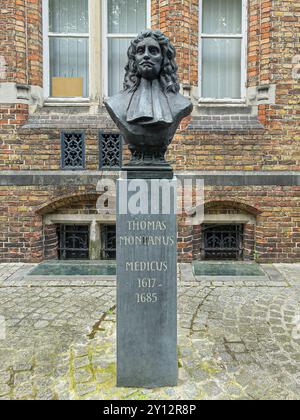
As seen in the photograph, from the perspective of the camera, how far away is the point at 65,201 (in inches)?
223

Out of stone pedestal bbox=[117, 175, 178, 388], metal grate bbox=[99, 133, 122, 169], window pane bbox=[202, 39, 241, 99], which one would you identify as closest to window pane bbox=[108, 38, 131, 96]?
metal grate bbox=[99, 133, 122, 169]

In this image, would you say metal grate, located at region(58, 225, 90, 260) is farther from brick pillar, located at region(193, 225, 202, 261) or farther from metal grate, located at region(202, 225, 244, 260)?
metal grate, located at region(202, 225, 244, 260)

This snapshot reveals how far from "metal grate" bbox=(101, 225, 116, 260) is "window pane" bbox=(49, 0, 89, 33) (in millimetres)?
3406

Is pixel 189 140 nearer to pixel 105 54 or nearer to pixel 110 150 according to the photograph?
pixel 110 150

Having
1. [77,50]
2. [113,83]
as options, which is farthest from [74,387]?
[77,50]

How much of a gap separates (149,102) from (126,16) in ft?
13.9

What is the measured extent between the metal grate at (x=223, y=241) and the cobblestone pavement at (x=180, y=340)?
3.84ft

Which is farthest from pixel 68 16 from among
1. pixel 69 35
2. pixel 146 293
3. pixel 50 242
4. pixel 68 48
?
pixel 146 293

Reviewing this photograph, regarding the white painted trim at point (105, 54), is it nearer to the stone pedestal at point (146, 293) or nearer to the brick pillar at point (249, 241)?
the brick pillar at point (249, 241)

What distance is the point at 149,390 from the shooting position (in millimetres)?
2564

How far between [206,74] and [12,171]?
3657 mm

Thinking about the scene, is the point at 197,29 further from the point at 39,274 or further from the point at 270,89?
the point at 39,274

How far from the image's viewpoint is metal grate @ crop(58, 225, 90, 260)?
5922mm

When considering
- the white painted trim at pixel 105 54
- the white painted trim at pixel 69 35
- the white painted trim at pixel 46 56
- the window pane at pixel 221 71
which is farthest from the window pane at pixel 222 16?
the white painted trim at pixel 46 56
